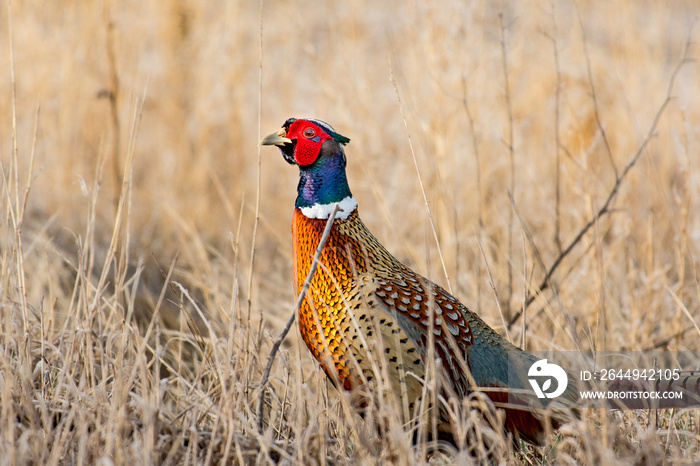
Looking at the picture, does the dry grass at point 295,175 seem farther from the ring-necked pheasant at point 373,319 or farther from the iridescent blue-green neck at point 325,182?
the iridescent blue-green neck at point 325,182

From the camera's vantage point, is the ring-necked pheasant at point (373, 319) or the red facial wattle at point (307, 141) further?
the red facial wattle at point (307, 141)

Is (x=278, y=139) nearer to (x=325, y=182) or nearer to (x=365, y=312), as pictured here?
(x=325, y=182)

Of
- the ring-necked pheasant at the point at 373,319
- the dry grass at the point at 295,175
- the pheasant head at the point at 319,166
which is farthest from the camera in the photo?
the dry grass at the point at 295,175

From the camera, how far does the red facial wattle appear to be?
238cm

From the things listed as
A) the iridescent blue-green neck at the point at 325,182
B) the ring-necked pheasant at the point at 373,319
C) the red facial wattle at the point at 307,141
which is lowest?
the ring-necked pheasant at the point at 373,319

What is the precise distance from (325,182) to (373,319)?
1.57ft

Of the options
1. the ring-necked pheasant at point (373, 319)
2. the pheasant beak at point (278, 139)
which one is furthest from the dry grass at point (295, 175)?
the pheasant beak at point (278, 139)

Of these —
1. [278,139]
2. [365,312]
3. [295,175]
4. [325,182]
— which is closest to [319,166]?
[325,182]

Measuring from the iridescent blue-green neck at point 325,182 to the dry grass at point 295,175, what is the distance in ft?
1.60

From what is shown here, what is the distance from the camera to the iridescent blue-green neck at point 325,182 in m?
2.39

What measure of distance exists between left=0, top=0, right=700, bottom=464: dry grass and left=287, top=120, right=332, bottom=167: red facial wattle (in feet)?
1.71

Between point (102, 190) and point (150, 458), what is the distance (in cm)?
397

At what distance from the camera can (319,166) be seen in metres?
2.40

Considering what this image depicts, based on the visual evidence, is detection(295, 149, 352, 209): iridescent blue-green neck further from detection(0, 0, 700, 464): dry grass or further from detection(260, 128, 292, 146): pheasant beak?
detection(0, 0, 700, 464): dry grass
